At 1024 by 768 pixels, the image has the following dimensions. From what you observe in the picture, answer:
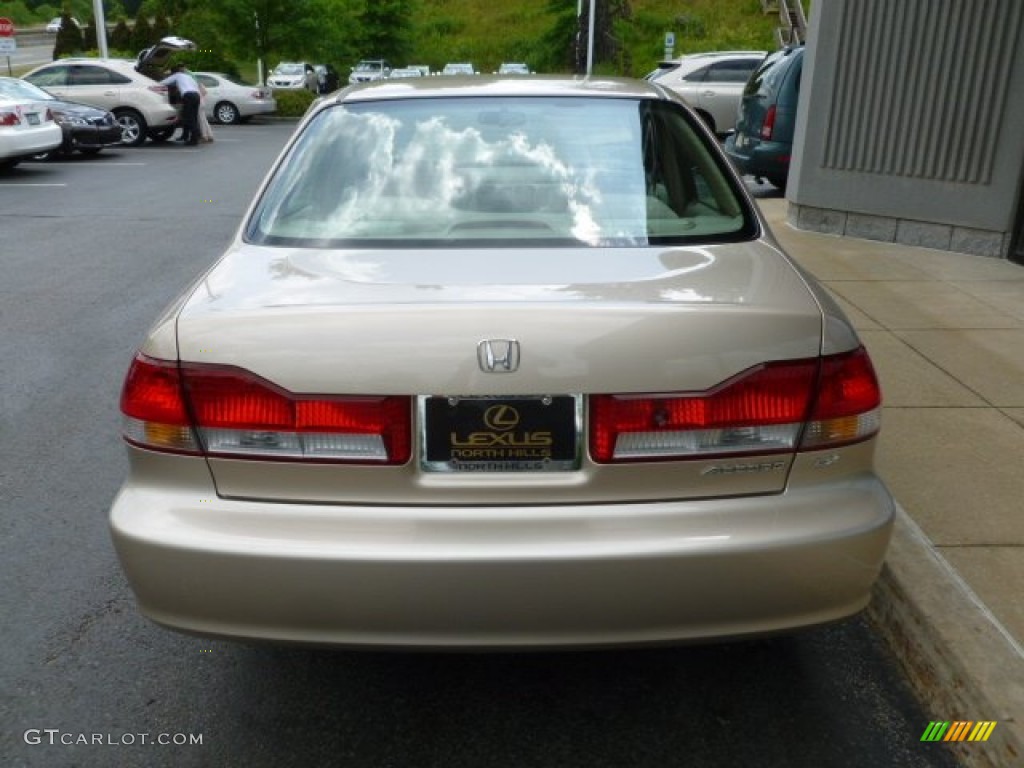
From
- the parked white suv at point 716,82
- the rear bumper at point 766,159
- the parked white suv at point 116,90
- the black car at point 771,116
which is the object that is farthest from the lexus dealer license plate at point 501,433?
the parked white suv at point 116,90

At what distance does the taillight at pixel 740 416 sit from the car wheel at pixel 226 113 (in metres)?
29.7

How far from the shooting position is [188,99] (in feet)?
70.7

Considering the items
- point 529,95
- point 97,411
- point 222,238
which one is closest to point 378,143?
point 529,95

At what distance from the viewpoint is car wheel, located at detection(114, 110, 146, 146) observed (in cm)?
2155

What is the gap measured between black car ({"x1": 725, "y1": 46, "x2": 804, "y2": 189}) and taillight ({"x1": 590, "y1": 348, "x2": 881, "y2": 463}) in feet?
31.6

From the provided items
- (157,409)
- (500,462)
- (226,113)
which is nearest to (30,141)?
(157,409)

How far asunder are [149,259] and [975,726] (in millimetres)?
8480

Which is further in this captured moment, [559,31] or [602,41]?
[559,31]

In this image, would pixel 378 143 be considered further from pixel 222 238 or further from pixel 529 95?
Answer: pixel 222 238

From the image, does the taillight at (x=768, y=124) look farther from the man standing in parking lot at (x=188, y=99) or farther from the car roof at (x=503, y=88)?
the man standing in parking lot at (x=188, y=99)

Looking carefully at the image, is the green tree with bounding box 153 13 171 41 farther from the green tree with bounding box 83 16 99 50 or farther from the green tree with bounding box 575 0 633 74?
the green tree with bounding box 575 0 633 74

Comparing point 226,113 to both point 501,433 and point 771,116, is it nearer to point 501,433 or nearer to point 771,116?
point 771,116

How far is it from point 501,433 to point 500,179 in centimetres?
117

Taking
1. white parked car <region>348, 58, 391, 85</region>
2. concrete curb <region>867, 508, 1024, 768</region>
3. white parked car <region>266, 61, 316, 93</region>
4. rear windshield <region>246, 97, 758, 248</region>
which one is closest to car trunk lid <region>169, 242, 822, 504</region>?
rear windshield <region>246, 97, 758, 248</region>
